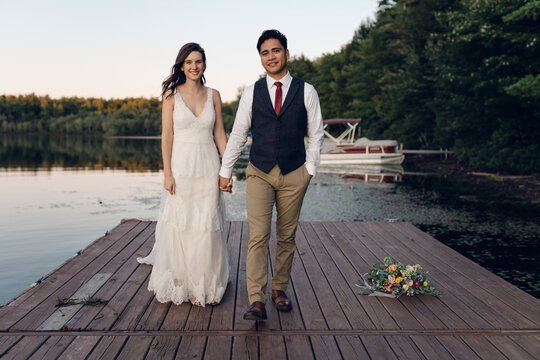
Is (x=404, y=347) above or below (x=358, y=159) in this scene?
above

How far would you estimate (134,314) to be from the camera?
375 cm

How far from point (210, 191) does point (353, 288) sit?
1746mm

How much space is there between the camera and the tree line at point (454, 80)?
17125mm

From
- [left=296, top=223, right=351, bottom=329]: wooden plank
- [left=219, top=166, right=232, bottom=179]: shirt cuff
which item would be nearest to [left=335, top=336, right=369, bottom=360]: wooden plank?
[left=296, top=223, right=351, bottom=329]: wooden plank

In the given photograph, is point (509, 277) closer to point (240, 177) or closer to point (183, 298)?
point (183, 298)

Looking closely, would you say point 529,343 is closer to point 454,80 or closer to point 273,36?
point 273,36

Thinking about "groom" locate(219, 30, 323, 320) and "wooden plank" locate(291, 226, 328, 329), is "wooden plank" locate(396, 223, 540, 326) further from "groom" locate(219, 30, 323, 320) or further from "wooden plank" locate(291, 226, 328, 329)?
"groom" locate(219, 30, 323, 320)

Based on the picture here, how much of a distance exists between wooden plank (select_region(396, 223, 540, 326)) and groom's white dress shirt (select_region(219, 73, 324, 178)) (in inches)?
91.2

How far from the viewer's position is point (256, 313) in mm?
3480

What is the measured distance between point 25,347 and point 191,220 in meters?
1.56

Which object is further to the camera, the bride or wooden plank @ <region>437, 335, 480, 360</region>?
the bride

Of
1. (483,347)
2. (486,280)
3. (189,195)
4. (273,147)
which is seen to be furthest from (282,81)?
(486,280)

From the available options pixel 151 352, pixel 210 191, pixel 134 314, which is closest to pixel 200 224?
pixel 210 191

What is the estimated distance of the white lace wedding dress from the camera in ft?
13.0
